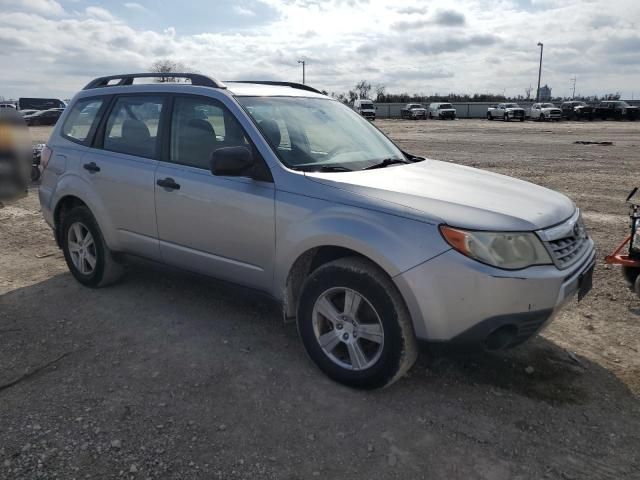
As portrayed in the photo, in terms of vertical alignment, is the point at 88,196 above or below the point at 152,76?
below

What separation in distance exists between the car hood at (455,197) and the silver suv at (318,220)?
0.04 ft

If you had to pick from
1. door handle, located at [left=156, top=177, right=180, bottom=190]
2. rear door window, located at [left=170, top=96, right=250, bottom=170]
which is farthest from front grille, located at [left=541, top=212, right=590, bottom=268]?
door handle, located at [left=156, top=177, right=180, bottom=190]

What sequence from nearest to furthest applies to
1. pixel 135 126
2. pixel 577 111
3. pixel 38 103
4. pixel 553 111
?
pixel 135 126 → pixel 38 103 → pixel 553 111 → pixel 577 111

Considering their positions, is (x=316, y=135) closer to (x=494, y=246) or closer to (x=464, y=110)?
(x=494, y=246)

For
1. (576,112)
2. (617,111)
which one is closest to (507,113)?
(576,112)

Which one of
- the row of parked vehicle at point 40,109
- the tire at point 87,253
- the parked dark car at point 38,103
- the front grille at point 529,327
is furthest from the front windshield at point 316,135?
the parked dark car at point 38,103

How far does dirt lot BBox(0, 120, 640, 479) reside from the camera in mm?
2689

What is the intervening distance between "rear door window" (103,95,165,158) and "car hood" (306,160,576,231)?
1.62 meters

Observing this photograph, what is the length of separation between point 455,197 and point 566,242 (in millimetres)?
712

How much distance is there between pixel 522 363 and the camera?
3646mm

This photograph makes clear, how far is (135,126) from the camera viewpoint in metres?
4.55

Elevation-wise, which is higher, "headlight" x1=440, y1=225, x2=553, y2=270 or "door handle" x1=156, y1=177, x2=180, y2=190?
"door handle" x1=156, y1=177, x2=180, y2=190

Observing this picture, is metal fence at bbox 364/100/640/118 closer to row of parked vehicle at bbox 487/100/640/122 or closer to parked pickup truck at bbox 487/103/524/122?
parked pickup truck at bbox 487/103/524/122

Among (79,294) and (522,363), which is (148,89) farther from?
(522,363)
